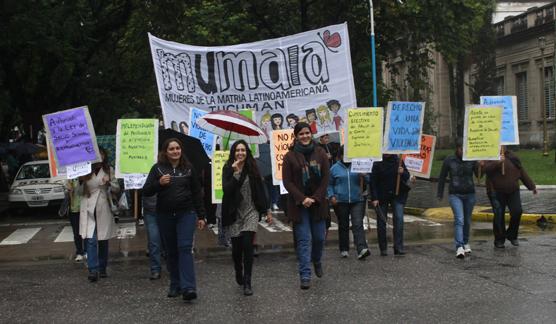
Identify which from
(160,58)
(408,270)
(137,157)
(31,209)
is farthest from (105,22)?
(408,270)

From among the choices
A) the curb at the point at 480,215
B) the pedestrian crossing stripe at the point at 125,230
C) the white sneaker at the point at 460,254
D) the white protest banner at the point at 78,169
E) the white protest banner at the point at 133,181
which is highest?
the white protest banner at the point at 78,169

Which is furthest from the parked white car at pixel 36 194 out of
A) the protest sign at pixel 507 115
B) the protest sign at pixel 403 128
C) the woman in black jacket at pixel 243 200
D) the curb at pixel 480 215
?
the woman in black jacket at pixel 243 200

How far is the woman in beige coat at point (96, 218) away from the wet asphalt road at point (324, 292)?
0.87ft

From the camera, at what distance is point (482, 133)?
1188 centimetres

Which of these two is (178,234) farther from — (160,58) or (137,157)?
(160,58)

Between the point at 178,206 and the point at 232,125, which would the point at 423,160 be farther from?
the point at 178,206

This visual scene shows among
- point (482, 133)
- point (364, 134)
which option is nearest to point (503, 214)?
point (482, 133)

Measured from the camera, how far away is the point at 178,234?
8562 mm

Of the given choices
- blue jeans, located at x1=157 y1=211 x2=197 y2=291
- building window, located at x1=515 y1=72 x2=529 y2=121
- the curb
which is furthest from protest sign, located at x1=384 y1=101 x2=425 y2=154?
building window, located at x1=515 y1=72 x2=529 y2=121

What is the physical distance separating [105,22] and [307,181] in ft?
69.0

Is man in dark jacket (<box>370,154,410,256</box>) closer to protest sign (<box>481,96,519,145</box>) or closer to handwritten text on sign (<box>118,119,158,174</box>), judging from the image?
Result: protest sign (<box>481,96,519,145</box>)

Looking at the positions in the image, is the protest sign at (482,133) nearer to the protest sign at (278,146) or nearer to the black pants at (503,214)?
the black pants at (503,214)

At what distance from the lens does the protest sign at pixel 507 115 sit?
12.6 m

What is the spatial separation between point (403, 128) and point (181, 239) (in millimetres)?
4718
